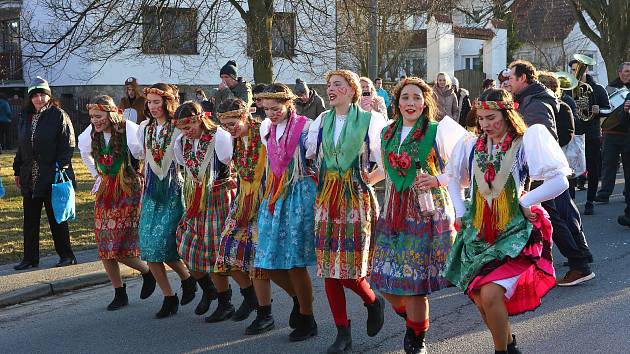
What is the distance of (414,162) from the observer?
17.9ft

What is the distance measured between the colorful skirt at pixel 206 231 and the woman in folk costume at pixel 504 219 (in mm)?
2145

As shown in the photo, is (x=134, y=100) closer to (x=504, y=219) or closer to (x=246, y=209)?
(x=246, y=209)

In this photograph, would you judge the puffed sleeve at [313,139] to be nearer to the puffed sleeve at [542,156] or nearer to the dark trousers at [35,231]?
the puffed sleeve at [542,156]

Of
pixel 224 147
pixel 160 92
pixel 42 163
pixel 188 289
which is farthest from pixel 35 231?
pixel 224 147

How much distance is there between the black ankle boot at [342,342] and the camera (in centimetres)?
576

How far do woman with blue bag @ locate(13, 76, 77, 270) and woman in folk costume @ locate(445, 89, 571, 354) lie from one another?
5.46 meters

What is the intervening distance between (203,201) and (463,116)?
8.70 m

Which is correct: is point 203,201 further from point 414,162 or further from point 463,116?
point 463,116

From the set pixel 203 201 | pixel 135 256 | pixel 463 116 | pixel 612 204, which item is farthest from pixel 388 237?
pixel 463 116

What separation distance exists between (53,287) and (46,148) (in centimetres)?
171

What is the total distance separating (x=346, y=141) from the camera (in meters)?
5.73

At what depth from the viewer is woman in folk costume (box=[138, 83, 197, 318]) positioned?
6.78 m

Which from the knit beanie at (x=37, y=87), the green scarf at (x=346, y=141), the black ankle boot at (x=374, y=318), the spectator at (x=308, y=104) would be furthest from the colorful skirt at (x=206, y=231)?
the spectator at (x=308, y=104)

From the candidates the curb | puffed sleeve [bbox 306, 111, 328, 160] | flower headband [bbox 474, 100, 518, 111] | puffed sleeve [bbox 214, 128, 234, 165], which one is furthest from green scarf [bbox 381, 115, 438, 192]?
the curb
